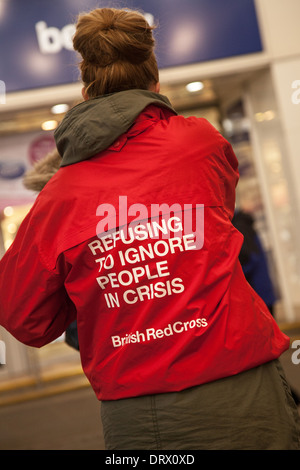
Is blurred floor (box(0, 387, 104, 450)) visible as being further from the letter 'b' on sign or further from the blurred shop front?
the letter 'b' on sign

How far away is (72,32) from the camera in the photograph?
22.0ft

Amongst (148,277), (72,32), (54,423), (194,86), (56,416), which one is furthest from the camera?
(194,86)

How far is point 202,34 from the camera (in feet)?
22.6

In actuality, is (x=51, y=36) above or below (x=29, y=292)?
above

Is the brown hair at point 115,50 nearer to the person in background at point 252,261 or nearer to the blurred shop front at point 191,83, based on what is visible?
the person in background at point 252,261

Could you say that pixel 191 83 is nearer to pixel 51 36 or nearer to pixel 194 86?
pixel 194 86

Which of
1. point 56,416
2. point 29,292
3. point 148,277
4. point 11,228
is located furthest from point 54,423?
point 148,277

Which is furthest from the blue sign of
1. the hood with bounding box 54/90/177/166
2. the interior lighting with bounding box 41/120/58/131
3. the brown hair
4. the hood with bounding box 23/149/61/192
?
the hood with bounding box 54/90/177/166

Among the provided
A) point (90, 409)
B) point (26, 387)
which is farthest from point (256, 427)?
point (26, 387)

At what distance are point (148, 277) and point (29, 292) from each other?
0.28 m

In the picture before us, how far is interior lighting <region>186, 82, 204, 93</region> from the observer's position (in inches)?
288

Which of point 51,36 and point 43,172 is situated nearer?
point 43,172

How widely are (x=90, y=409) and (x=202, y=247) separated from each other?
4857mm

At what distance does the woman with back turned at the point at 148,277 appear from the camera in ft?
4.33
